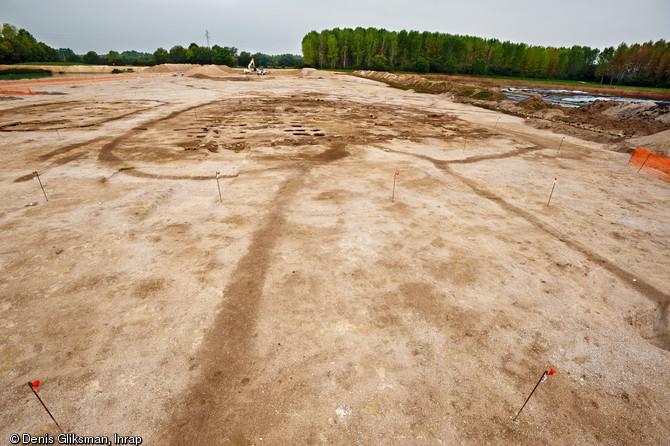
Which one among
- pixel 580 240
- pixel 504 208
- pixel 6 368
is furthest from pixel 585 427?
pixel 6 368

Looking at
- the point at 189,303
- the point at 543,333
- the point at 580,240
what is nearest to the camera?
the point at 543,333

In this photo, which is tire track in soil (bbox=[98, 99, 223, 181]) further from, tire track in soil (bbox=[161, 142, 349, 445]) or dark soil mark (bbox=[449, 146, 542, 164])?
dark soil mark (bbox=[449, 146, 542, 164])

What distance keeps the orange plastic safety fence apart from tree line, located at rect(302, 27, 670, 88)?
95.7m

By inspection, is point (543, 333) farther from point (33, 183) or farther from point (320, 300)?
point (33, 183)

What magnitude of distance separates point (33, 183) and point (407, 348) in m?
16.4

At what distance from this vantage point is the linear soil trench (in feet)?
14.7

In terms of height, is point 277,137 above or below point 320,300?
above

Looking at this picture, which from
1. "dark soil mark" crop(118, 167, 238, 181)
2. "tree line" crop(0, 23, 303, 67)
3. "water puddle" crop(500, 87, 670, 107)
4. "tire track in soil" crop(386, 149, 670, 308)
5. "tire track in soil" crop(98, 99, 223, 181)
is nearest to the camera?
"tire track in soil" crop(386, 149, 670, 308)

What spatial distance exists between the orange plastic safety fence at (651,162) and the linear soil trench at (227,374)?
2159 centimetres

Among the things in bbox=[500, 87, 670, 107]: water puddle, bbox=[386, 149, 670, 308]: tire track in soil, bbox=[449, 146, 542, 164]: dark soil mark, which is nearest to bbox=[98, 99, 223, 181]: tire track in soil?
bbox=[386, 149, 670, 308]: tire track in soil

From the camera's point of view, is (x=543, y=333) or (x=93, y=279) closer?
(x=543, y=333)

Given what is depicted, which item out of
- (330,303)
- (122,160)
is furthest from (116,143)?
(330,303)

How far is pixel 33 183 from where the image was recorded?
12.5 metres

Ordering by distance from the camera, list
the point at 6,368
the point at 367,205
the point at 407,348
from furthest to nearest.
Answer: the point at 367,205 < the point at 407,348 < the point at 6,368
